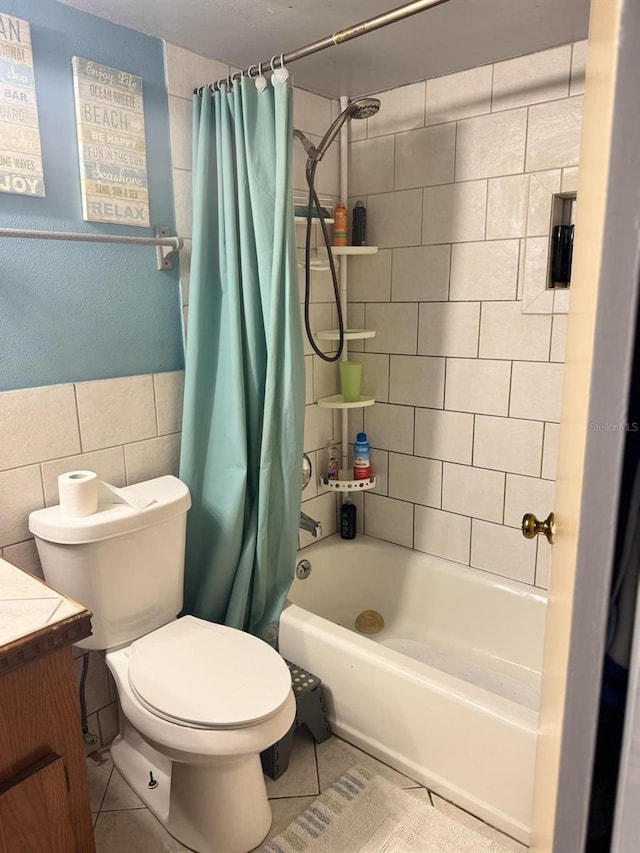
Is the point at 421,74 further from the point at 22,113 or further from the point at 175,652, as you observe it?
the point at 175,652

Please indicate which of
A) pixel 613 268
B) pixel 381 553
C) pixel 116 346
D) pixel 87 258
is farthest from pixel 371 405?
pixel 613 268

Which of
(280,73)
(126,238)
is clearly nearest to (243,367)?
(126,238)

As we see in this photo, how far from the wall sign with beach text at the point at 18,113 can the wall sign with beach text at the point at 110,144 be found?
0.40ft

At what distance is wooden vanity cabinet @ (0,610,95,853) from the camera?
41.9 inches

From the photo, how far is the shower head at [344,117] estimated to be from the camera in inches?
75.2

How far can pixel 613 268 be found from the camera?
400 millimetres

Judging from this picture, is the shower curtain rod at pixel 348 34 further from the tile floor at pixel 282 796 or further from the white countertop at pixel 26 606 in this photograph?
the tile floor at pixel 282 796

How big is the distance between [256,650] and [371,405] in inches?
45.5

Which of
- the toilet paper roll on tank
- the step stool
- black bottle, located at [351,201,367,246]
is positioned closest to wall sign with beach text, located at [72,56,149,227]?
the toilet paper roll on tank

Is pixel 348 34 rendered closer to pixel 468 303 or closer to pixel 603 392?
pixel 468 303

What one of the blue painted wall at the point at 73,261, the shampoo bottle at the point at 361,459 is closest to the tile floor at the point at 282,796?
the shampoo bottle at the point at 361,459

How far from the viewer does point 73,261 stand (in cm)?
164

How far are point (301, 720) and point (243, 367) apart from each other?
1.10 meters

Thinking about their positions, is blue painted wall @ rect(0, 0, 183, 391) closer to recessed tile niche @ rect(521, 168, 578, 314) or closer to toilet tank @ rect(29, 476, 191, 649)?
toilet tank @ rect(29, 476, 191, 649)
